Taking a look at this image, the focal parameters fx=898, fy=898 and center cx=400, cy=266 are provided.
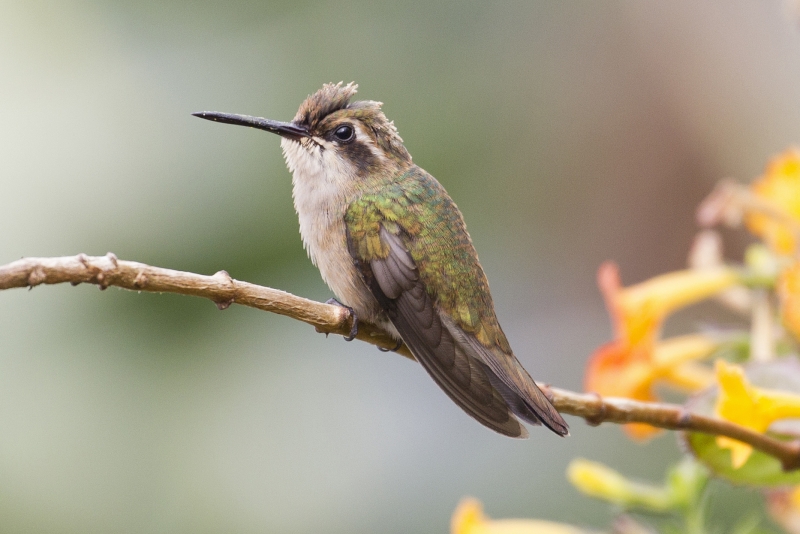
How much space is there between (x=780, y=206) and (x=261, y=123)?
1101mm

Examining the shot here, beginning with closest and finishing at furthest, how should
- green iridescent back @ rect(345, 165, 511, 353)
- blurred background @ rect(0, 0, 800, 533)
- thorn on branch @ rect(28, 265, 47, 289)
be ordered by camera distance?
thorn on branch @ rect(28, 265, 47, 289) → green iridescent back @ rect(345, 165, 511, 353) → blurred background @ rect(0, 0, 800, 533)

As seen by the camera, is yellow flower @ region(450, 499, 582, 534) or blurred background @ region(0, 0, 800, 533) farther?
blurred background @ region(0, 0, 800, 533)

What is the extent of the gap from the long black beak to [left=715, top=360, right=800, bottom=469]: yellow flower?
38.8 inches

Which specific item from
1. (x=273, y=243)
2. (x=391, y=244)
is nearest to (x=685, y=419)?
(x=391, y=244)

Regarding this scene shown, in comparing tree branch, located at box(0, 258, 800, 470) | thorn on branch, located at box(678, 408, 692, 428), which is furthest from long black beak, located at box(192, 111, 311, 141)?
thorn on branch, located at box(678, 408, 692, 428)

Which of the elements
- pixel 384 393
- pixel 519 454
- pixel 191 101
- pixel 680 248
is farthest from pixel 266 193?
pixel 680 248

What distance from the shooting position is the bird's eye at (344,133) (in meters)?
2.09

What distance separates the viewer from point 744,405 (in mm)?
1384

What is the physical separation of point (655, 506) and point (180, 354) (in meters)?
2.02

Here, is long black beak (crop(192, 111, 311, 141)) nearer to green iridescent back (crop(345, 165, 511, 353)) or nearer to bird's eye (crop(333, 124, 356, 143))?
bird's eye (crop(333, 124, 356, 143))

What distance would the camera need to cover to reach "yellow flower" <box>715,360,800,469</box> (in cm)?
133

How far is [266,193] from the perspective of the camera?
3.43 m

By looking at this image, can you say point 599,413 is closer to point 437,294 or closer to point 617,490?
point 617,490

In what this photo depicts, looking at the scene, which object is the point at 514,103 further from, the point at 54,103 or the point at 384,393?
the point at 54,103
